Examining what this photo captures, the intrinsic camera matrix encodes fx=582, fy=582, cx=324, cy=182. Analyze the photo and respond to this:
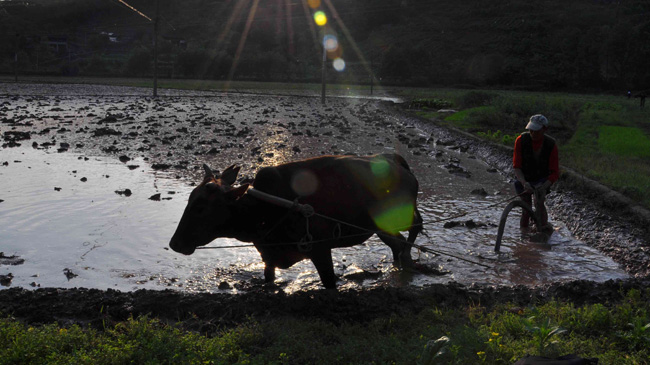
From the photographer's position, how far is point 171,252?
754 cm

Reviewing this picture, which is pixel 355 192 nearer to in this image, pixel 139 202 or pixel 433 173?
pixel 139 202

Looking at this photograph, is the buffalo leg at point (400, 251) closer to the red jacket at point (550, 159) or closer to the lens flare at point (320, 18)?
the red jacket at point (550, 159)

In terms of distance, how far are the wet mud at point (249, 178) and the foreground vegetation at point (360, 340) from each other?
16.7 inches

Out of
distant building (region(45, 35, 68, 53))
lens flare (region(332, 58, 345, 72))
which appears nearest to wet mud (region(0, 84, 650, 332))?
lens flare (region(332, 58, 345, 72))

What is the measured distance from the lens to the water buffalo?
5496 mm

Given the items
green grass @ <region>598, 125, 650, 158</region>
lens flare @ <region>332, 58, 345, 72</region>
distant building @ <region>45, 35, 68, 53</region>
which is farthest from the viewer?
distant building @ <region>45, 35, 68, 53</region>

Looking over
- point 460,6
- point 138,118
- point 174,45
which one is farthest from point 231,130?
point 460,6

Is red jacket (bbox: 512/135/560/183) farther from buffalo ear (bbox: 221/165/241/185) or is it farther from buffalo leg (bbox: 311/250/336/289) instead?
buffalo ear (bbox: 221/165/241/185)

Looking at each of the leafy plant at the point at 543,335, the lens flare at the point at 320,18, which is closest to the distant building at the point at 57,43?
the lens flare at the point at 320,18

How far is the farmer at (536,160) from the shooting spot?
7.88 metres

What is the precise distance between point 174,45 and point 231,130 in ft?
337

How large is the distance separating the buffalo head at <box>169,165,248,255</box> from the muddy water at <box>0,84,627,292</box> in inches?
40.3

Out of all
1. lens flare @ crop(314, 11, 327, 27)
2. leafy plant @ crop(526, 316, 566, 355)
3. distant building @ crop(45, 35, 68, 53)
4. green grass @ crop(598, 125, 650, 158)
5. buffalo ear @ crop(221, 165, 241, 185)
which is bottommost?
leafy plant @ crop(526, 316, 566, 355)

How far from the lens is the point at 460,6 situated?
144625mm
